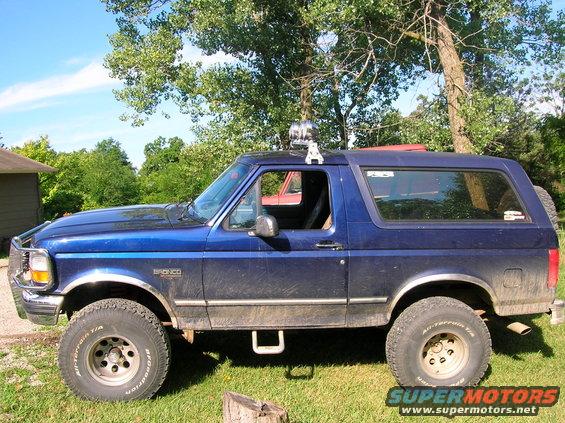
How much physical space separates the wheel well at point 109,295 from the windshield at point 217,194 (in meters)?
0.81

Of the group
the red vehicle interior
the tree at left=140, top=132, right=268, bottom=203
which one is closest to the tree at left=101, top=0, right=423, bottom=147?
the tree at left=140, top=132, right=268, bottom=203

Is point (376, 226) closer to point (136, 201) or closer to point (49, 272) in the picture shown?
point (49, 272)

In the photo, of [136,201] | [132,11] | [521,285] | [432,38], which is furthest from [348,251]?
[136,201]

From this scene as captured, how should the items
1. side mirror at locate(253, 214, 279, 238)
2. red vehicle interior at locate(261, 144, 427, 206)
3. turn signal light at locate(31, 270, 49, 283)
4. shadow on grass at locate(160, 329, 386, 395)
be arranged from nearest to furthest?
side mirror at locate(253, 214, 279, 238), turn signal light at locate(31, 270, 49, 283), shadow on grass at locate(160, 329, 386, 395), red vehicle interior at locate(261, 144, 427, 206)

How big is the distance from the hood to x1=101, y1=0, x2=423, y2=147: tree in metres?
9.90

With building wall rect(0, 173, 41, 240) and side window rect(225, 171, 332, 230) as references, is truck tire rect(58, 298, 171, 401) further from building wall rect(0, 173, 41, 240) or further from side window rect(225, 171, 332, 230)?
building wall rect(0, 173, 41, 240)

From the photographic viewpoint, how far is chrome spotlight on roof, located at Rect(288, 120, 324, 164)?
14.9 feet

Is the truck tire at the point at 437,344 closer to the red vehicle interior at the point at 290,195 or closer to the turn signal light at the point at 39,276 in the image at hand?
the red vehicle interior at the point at 290,195

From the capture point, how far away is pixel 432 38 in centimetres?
1285

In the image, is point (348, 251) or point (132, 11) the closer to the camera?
point (348, 251)

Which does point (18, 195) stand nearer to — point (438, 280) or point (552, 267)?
point (438, 280)

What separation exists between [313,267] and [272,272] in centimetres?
33

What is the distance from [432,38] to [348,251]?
10.1 meters

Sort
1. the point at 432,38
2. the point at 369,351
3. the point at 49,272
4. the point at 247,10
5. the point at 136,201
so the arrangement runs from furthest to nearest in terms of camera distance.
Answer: the point at 136,201 < the point at 247,10 < the point at 432,38 < the point at 369,351 < the point at 49,272
